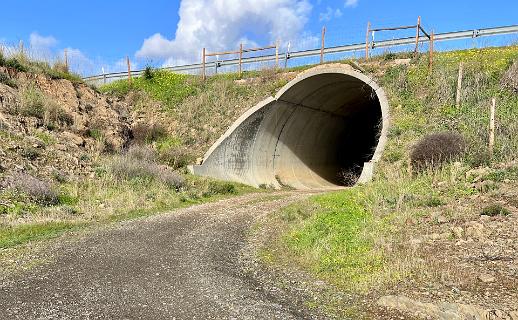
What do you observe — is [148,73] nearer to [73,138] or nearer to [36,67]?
[36,67]

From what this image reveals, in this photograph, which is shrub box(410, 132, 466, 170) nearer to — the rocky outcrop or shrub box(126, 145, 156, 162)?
shrub box(126, 145, 156, 162)

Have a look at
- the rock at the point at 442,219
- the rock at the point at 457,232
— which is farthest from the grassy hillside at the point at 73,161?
the rock at the point at 457,232

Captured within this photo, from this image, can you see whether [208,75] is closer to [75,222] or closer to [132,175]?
[132,175]

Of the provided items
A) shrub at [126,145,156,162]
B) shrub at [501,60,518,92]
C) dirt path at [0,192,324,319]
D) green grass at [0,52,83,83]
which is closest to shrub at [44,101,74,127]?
shrub at [126,145,156,162]

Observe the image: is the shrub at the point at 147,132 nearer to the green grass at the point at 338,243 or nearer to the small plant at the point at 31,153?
the small plant at the point at 31,153

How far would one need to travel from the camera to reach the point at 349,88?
22969 mm

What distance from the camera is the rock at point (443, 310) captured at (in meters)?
5.05

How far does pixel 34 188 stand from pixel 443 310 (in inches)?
457

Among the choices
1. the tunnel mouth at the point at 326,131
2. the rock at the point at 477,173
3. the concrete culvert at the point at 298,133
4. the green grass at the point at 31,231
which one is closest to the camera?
the green grass at the point at 31,231

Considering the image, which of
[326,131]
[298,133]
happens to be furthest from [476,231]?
[326,131]

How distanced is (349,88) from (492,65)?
22.3ft

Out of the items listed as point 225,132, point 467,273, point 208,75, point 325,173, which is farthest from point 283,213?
point 208,75

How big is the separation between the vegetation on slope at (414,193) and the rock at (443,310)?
636mm

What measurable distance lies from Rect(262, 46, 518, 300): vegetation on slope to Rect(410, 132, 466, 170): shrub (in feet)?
0.82
